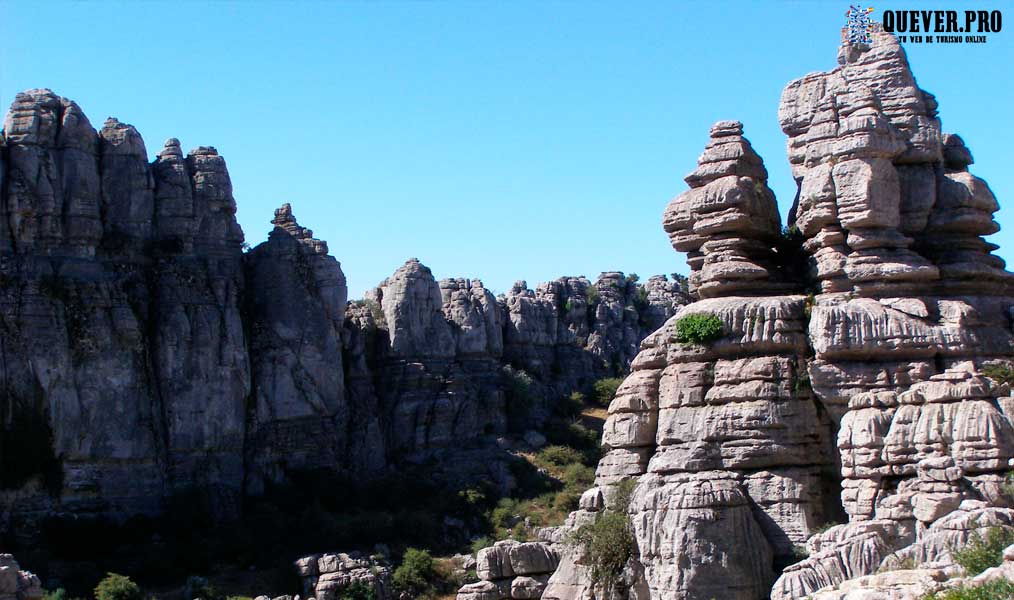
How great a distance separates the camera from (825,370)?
3188cm

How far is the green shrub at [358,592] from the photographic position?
46.0 metres

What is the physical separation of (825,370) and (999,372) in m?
3.50

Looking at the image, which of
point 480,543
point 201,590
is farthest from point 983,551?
point 480,543

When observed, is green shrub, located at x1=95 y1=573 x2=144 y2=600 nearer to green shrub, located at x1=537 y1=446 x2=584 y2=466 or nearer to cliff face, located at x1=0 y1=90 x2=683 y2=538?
cliff face, located at x1=0 y1=90 x2=683 y2=538

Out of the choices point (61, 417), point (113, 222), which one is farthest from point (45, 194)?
point (61, 417)

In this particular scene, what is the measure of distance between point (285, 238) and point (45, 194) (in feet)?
36.3

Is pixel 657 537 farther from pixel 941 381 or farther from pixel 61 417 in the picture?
pixel 61 417

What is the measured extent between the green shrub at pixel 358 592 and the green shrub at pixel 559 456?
19864mm

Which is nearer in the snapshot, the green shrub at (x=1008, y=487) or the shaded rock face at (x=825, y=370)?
the green shrub at (x=1008, y=487)

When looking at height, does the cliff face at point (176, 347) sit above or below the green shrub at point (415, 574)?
above

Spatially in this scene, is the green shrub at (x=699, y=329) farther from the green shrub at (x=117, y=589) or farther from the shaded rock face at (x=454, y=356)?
the shaded rock face at (x=454, y=356)

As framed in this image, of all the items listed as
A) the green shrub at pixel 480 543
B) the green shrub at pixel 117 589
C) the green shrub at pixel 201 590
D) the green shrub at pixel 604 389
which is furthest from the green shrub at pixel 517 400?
the green shrub at pixel 117 589

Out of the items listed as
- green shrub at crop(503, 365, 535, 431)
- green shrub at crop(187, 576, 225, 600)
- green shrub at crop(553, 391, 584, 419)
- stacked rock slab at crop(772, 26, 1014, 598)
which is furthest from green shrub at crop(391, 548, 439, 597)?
green shrub at crop(553, 391, 584, 419)

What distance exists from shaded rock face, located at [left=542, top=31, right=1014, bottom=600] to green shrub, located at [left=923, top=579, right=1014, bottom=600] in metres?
6.37
